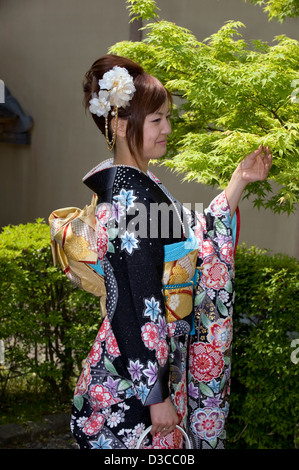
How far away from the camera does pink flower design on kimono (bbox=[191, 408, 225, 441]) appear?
8.29ft

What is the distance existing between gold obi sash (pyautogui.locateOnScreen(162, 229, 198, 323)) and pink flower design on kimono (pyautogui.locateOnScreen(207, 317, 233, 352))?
33 cm

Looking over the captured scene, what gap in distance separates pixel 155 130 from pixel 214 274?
2.41ft

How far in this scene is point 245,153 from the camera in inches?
97.0

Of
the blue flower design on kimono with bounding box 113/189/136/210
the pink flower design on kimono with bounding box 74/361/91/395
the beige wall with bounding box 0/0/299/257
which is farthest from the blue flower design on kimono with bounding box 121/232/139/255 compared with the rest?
the beige wall with bounding box 0/0/299/257

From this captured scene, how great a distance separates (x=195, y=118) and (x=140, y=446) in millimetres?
1882

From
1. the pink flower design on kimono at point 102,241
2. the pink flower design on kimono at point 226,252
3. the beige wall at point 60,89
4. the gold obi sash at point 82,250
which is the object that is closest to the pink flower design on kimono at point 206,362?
the pink flower design on kimono at point 226,252

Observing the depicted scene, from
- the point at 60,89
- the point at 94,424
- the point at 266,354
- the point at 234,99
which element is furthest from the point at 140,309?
the point at 60,89

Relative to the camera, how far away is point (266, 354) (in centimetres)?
322

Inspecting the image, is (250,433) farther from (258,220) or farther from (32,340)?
(258,220)

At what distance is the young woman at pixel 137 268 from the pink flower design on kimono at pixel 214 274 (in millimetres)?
17

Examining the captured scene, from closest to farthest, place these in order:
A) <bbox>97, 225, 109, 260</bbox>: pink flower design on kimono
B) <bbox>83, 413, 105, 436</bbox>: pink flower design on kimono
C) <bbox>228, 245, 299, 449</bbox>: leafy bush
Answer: <bbox>97, 225, 109, 260</bbox>: pink flower design on kimono
<bbox>83, 413, 105, 436</bbox>: pink flower design on kimono
<bbox>228, 245, 299, 449</bbox>: leafy bush

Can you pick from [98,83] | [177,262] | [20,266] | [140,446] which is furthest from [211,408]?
[20,266]

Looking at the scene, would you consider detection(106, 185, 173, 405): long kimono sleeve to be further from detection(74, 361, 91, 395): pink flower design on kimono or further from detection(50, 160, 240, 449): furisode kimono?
detection(74, 361, 91, 395): pink flower design on kimono

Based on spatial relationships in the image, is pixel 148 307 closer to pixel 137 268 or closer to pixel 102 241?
pixel 137 268
